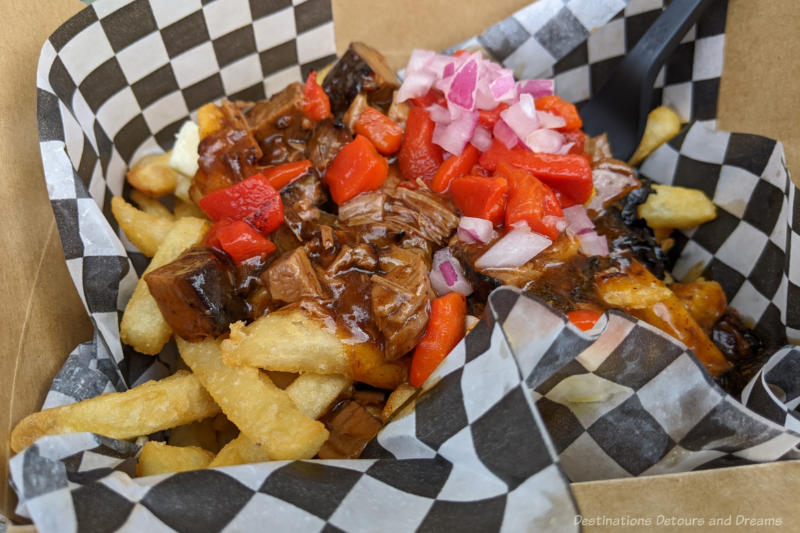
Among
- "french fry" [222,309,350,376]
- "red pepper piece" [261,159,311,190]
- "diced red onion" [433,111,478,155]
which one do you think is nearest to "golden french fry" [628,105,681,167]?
"diced red onion" [433,111,478,155]

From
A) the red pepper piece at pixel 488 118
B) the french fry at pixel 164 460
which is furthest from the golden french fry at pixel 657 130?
the french fry at pixel 164 460

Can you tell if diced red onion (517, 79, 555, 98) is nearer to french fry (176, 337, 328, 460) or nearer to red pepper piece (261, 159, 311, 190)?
red pepper piece (261, 159, 311, 190)

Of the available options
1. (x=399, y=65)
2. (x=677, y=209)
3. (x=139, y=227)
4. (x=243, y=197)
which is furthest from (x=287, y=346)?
(x=399, y=65)

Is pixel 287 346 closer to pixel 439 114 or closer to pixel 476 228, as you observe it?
pixel 476 228

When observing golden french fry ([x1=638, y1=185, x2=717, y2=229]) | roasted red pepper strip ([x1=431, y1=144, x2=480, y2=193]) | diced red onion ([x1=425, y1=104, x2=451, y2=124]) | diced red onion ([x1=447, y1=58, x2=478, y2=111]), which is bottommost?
golden french fry ([x1=638, y1=185, x2=717, y2=229])

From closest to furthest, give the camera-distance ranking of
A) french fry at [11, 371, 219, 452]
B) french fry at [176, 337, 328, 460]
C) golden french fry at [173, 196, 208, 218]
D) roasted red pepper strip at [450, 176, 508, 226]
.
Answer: french fry at [176, 337, 328, 460]
french fry at [11, 371, 219, 452]
roasted red pepper strip at [450, 176, 508, 226]
golden french fry at [173, 196, 208, 218]

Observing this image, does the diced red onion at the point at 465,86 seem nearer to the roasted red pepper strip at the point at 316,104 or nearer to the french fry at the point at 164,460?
the roasted red pepper strip at the point at 316,104

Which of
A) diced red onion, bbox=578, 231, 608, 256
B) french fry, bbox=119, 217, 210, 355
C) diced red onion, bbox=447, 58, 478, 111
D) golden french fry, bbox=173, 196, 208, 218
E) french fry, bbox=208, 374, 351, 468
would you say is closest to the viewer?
french fry, bbox=208, 374, 351, 468
